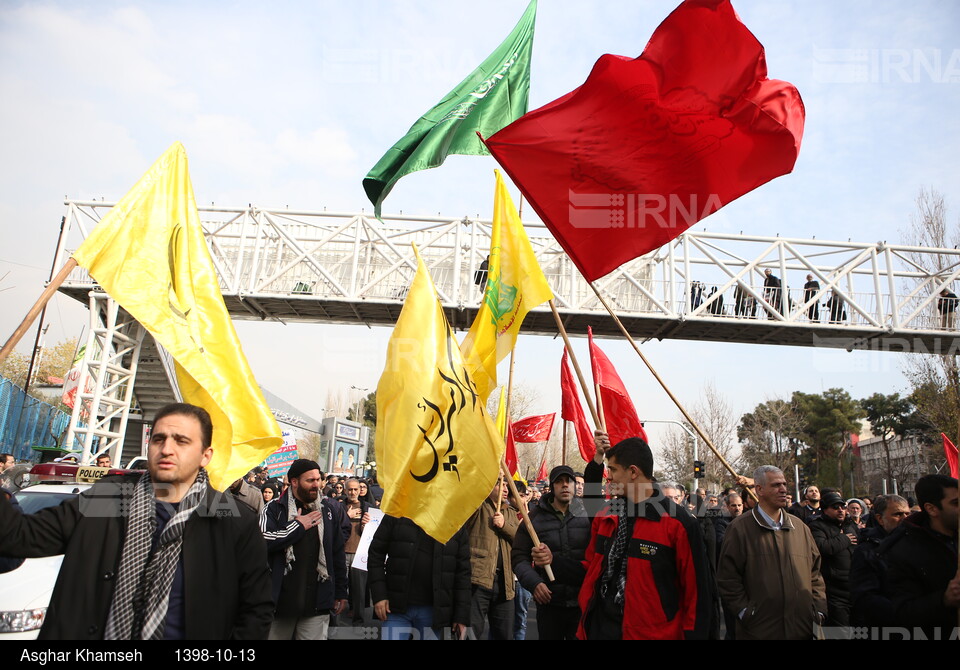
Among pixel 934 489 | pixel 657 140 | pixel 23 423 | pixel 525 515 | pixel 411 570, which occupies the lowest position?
pixel 411 570

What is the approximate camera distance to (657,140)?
493 centimetres

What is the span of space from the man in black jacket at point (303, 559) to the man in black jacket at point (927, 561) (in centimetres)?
405

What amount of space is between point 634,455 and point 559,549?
1543 mm

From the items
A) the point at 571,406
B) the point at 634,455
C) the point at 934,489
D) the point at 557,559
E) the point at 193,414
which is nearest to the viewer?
the point at 193,414

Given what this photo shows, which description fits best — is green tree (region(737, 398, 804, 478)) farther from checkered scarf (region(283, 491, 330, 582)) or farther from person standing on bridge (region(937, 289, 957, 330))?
checkered scarf (region(283, 491, 330, 582))

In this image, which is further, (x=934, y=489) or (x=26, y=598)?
(x=26, y=598)

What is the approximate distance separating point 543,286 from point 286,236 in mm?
15976

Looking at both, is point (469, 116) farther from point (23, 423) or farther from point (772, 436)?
point (772, 436)

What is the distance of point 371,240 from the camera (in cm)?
2086

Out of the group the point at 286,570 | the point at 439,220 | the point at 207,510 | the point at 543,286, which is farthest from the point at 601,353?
the point at 439,220

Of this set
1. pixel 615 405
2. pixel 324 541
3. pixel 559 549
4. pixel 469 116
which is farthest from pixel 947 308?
pixel 324 541

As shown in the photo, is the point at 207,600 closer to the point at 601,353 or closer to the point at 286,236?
the point at 601,353

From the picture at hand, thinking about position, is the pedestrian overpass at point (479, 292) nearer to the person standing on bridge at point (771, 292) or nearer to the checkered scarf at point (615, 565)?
the person standing on bridge at point (771, 292)

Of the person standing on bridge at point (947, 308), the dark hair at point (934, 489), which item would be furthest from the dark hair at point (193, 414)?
the person standing on bridge at point (947, 308)
